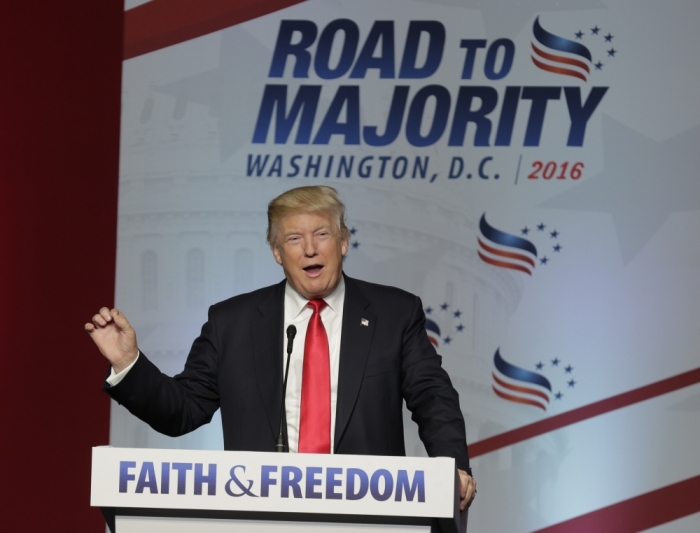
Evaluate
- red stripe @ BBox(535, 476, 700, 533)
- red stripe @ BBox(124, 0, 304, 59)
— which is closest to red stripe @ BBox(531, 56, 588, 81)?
red stripe @ BBox(124, 0, 304, 59)

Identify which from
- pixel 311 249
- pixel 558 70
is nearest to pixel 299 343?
pixel 311 249

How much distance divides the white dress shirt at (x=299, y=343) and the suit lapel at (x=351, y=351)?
21mm

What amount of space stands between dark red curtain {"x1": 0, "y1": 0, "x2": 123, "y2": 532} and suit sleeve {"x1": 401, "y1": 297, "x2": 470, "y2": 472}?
2331 millimetres

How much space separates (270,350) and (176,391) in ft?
0.89

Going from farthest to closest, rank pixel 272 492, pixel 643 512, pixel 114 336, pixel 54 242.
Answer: pixel 54 242, pixel 643 512, pixel 114 336, pixel 272 492

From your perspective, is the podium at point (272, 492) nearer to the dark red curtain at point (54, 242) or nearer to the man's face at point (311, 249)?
the man's face at point (311, 249)

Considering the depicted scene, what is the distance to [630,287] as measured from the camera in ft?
15.0

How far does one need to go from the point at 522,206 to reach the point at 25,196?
2279 mm

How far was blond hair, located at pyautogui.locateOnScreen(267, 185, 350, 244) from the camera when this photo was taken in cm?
271

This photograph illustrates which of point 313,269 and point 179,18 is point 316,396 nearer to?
point 313,269

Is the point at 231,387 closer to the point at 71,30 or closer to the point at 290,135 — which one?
the point at 290,135

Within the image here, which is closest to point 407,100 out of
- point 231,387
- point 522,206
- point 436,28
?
point 436,28

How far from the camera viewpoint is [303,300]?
2.79 meters

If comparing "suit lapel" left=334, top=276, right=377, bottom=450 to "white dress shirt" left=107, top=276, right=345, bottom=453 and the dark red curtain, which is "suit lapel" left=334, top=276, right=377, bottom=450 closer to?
"white dress shirt" left=107, top=276, right=345, bottom=453
